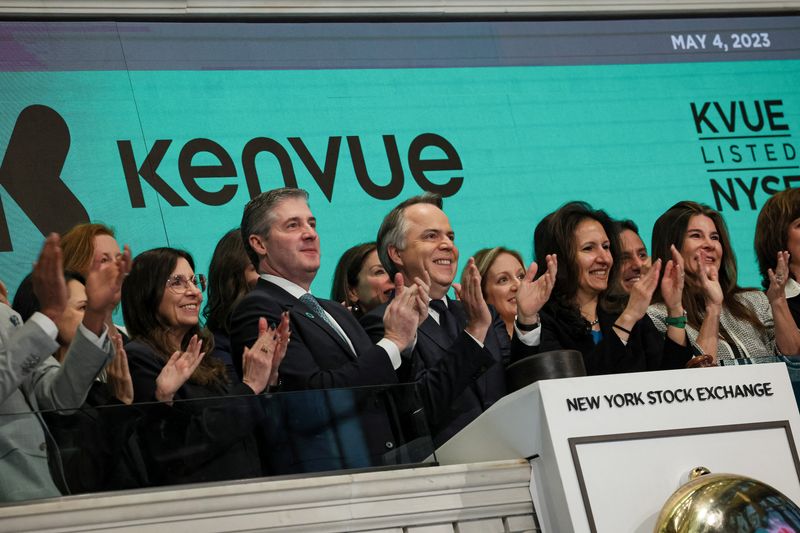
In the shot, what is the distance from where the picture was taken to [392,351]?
3.17m

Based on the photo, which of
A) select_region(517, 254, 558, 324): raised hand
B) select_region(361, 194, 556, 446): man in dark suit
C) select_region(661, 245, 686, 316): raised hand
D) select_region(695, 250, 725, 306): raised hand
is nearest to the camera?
select_region(361, 194, 556, 446): man in dark suit

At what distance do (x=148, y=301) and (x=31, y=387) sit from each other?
35.3 inches

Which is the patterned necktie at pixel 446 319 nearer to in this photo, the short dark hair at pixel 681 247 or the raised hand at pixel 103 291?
the short dark hair at pixel 681 247

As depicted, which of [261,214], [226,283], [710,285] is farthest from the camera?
[710,285]

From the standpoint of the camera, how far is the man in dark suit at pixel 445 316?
3.31 m

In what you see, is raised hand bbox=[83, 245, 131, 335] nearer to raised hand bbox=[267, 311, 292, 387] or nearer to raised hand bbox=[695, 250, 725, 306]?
raised hand bbox=[267, 311, 292, 387]

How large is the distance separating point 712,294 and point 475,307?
919mm

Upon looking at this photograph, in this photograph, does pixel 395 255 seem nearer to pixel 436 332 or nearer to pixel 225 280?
pixel 436 332

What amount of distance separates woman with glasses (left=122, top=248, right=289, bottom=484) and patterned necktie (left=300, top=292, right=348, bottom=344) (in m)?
0.19

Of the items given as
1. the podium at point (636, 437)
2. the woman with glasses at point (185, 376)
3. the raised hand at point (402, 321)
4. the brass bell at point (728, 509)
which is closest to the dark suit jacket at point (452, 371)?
the raised hand at point (402, 321)

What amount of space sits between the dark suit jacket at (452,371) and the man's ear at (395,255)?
0.19m

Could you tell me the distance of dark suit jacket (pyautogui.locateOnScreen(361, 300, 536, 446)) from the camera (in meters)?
3.21

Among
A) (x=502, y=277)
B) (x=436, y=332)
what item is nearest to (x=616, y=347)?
(x=436, y=332)

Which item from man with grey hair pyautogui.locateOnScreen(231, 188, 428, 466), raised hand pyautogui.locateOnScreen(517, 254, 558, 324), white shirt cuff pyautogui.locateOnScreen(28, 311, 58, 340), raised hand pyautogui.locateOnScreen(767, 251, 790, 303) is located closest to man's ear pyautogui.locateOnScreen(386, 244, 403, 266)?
man with grey hair pyautogui.locateOnScreen(231, 188, 428, 466)
